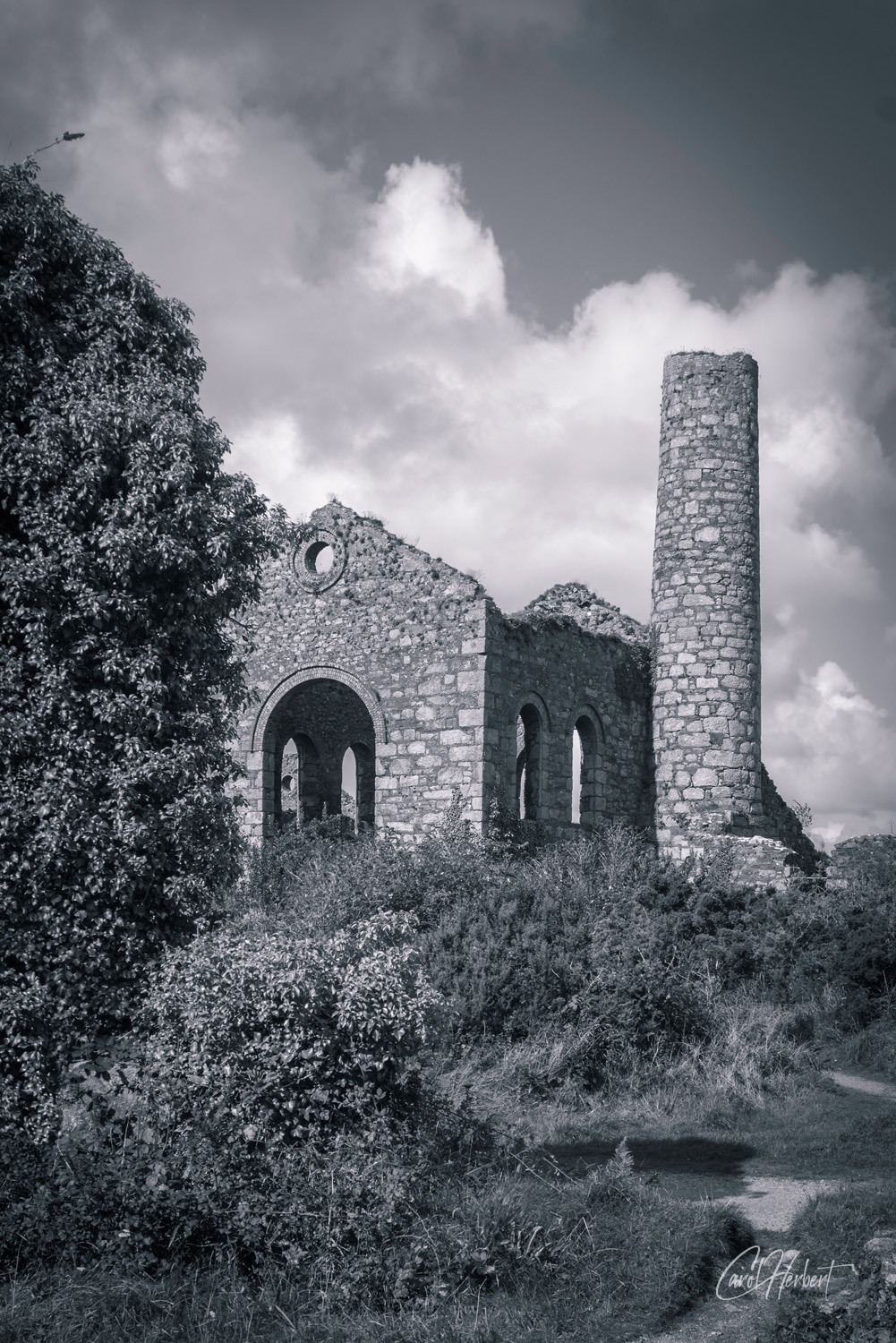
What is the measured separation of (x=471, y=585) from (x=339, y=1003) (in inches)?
392

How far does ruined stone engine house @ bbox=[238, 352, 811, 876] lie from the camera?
16.0 m

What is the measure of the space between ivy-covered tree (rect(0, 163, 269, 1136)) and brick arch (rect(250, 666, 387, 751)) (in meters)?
8.07

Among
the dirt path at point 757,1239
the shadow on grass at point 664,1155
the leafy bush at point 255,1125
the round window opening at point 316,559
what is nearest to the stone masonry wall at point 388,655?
the round window opening at point 316,559

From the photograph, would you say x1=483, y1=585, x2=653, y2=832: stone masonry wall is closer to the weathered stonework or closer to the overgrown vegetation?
the weathered stonework

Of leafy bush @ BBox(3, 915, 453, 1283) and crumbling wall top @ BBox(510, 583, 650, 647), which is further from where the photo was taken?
crumbling wall top @ BBox(510, 583, 650, 647)

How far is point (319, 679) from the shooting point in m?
17.5

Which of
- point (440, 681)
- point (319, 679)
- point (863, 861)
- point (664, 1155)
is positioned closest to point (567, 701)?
point (440, 681)

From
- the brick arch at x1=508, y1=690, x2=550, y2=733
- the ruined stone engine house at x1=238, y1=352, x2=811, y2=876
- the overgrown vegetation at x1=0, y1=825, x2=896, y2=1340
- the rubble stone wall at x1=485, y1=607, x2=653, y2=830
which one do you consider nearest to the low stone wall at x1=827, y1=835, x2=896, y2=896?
the ruined stone engine house at x1=238, y1=352, x2=811, y2=876

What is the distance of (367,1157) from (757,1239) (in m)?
2.28

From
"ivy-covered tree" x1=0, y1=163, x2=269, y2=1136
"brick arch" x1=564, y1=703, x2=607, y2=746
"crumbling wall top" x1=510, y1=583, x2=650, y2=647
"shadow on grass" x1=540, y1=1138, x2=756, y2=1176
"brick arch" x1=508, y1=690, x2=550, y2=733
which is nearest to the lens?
"ivy-covered tree" x1=0, y1=163, x2=269, y2=1136

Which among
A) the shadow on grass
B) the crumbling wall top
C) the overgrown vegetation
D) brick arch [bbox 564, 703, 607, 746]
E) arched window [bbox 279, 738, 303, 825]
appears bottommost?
the shadow on grass

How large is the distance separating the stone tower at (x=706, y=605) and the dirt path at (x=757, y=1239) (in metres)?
7.61

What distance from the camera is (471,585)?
52.3 ft

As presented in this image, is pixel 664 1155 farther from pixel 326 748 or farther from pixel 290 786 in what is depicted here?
pixel 290 786
